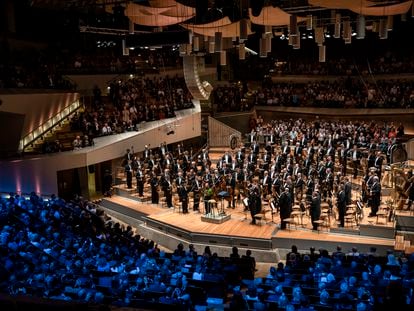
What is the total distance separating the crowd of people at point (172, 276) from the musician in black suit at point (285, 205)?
3087 mm

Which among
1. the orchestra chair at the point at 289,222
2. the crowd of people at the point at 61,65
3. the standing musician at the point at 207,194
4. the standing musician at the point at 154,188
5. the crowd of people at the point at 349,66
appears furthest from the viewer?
the crowd of people at the point at 349,66

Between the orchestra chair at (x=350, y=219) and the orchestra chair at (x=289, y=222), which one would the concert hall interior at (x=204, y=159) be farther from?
the orchestra chair at (x=350, y=219)

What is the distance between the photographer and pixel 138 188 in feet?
64.4

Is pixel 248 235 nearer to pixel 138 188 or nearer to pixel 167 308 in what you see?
pixel 138 188

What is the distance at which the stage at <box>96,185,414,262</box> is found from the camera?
14.1 metres

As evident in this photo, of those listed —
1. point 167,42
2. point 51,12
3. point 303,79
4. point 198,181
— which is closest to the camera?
point 167,42

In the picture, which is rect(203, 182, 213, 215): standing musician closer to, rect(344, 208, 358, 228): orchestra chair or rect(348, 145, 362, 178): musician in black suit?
rect(344, 208, 358, 228): orchestra chair

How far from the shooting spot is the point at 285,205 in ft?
49.4

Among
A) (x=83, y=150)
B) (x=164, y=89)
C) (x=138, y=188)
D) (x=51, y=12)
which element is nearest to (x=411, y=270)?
(x=138, y=188)

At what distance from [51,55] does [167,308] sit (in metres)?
19.3

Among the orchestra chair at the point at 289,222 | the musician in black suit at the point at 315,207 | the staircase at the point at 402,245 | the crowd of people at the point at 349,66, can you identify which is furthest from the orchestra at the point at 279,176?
the crowd of people at the point at 349,66

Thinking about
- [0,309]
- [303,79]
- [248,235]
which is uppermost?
[303,79]

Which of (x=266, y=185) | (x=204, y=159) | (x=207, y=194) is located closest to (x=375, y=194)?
(x=266, y=185)

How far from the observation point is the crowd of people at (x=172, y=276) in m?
8.38
